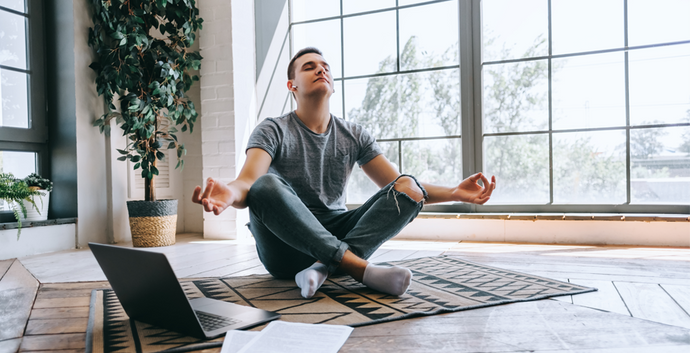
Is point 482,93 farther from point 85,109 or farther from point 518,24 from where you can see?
point 85,109

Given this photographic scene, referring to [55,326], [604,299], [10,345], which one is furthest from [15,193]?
[604,299]

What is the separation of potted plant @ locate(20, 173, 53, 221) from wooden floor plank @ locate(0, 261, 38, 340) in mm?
576

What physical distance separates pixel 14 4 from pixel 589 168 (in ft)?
12.1

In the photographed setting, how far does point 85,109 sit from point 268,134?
199 centimetres

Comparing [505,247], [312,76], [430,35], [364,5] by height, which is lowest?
[505,247]

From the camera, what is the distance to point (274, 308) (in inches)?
54.9

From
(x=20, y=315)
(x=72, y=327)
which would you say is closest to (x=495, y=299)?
(x=72, y=327)

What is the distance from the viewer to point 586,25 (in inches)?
118

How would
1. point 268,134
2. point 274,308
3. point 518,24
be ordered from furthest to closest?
point 518,24, point 268,134, point 274,308

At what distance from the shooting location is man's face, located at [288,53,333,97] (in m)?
1.77

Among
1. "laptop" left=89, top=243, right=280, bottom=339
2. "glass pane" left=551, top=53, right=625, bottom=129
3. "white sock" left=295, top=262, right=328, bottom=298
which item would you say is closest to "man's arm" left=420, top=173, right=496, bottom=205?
"white sock" left=295, top=262, right=328, bottom=298

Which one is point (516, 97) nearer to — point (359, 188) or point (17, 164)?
point (359, 188)

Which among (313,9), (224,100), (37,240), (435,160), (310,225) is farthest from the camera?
(313,9)

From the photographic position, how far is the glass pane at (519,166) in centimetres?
310
